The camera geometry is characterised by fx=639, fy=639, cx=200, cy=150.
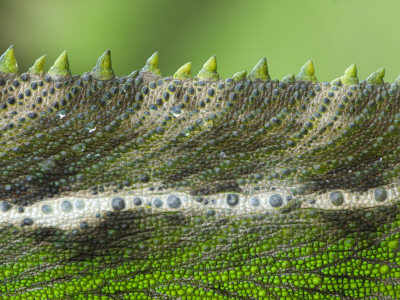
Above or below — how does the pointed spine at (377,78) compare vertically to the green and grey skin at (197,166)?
above

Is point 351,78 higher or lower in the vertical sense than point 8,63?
lower

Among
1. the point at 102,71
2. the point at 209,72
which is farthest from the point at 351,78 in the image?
the point at 102,71

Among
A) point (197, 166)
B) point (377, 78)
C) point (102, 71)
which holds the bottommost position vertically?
point (197, 166)

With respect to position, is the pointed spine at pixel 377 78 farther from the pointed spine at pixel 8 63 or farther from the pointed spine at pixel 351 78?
the pointed spine at pixel 8 63

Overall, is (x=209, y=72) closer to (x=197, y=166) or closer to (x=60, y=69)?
(x=197, y=166)

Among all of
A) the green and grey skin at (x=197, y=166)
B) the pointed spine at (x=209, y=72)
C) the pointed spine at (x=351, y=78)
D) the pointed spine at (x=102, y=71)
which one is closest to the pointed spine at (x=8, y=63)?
the green and grey skin at (x=197, y=166)

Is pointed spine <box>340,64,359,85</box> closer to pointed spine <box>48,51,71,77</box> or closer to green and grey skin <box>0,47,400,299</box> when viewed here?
green and grey skin <box>0,47,400,299</box>

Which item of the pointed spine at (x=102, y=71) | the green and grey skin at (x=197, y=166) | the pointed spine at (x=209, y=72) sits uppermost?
the pointed spine at (x=102, y=71)

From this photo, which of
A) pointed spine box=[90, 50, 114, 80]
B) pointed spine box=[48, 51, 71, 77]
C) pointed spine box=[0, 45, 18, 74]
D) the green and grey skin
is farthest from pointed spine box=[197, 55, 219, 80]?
pointed spine box=[0, 45, 18, 74]
